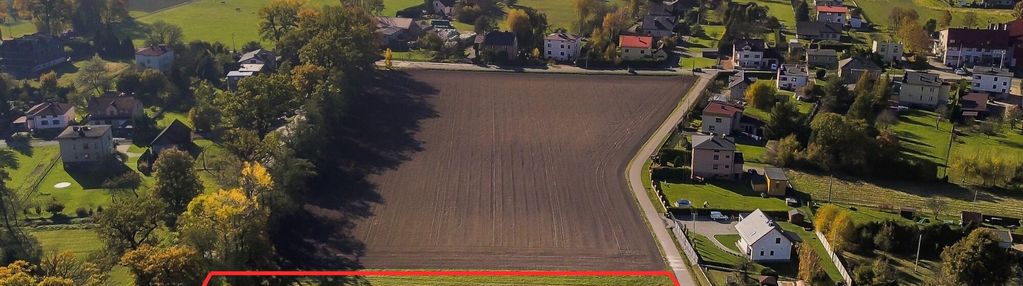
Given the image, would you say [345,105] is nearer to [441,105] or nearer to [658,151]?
[441,105]

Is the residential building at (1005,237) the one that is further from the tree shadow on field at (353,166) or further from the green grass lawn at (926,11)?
the green grass lawn at (926,11)

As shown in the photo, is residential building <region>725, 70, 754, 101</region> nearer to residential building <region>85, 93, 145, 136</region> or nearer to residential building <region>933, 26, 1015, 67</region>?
residential building <region>933, 26, 1015, 67</region>

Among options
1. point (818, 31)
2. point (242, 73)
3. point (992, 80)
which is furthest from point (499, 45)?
point (992, 80)

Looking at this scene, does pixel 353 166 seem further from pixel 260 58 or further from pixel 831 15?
pixel 831 15

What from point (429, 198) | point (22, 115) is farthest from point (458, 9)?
point (429, 198)

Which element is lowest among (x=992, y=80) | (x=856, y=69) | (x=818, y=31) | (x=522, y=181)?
(x=522, y=181)

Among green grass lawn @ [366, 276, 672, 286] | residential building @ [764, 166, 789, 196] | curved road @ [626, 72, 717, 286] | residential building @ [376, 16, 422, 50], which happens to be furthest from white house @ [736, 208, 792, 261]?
residential building @ [376, 16, 422, 50]

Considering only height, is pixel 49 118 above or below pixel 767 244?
above
